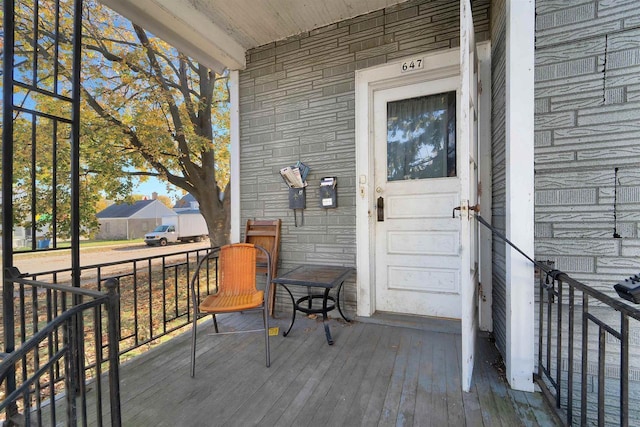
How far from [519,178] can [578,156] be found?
33 cm

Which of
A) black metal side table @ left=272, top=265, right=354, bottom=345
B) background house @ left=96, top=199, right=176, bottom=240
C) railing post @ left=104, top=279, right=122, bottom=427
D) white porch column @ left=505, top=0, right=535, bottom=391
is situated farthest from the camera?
background house @ left=96, top=199, right=176, bottom=240

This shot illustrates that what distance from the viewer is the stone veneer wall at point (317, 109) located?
8.01 feet

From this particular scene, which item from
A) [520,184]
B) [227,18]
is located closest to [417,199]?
[520,184]

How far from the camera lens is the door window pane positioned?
2.45 metres

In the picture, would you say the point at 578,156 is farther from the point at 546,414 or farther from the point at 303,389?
the point at 303,389

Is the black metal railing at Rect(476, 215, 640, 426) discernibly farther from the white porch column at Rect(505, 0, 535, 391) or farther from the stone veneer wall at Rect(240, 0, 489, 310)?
the stone veneer wall at Rect(240, 0, 489, 310)

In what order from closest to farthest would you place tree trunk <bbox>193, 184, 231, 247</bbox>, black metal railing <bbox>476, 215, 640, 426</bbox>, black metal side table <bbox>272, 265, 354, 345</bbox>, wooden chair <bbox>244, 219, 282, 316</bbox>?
black metal railing <bbox>476, 215, 640, 426</bbox>
black metal side table <bbox>272, 265, 354, 345</bbox>
wooden chair <bbox>244, 219, 282, 316</bbox>
tree trunk <bbox>193, 184, 231, 247</bbox>

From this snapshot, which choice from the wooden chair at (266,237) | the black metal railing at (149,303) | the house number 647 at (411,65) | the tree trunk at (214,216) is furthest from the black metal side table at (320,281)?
the tree trunk at (214,216)

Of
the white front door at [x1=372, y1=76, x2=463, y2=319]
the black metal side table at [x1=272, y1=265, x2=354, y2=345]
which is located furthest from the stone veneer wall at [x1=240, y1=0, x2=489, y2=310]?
the white front door at [x1=372, y1=76, x2=463, y2=319]

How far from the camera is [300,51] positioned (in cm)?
287

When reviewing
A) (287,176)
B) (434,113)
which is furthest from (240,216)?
(434,113)

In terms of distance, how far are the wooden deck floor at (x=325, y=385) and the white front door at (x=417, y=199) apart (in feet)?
1.21

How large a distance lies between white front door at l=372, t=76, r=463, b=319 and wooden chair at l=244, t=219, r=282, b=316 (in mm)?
1024

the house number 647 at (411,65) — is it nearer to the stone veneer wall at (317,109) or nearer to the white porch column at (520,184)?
the stone veneer wall at (317,109)
